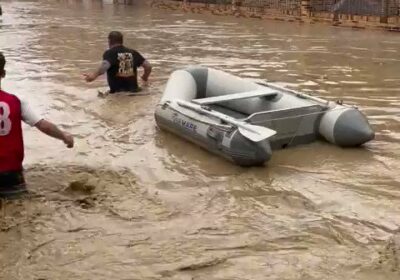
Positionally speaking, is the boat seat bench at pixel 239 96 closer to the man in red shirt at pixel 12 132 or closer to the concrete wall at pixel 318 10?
the man in red shirt at pixel 12 132

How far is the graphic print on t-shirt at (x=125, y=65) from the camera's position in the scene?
9391mm

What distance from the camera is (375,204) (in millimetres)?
5336

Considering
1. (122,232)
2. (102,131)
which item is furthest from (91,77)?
(122,232)

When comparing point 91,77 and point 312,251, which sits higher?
point 91,77

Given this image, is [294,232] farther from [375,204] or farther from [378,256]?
[375,204]

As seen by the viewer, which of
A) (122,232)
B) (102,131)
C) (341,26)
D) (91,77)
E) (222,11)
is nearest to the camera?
(122,232)

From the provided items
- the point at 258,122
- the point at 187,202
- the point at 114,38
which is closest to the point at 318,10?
the point at 114,38

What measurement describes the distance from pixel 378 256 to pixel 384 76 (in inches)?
307

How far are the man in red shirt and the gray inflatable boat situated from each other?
5.96 feet

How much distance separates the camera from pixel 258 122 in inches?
264

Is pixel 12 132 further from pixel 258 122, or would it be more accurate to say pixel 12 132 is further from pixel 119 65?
pixel 119 65

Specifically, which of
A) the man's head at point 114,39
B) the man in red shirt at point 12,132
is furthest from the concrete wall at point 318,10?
the man in red shirt at point 12,132

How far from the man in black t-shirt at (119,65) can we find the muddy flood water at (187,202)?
29 centimetres

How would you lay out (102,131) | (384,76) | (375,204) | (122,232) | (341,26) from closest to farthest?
(122,232), (375,204), (102,131), (384,76), (341,26)
